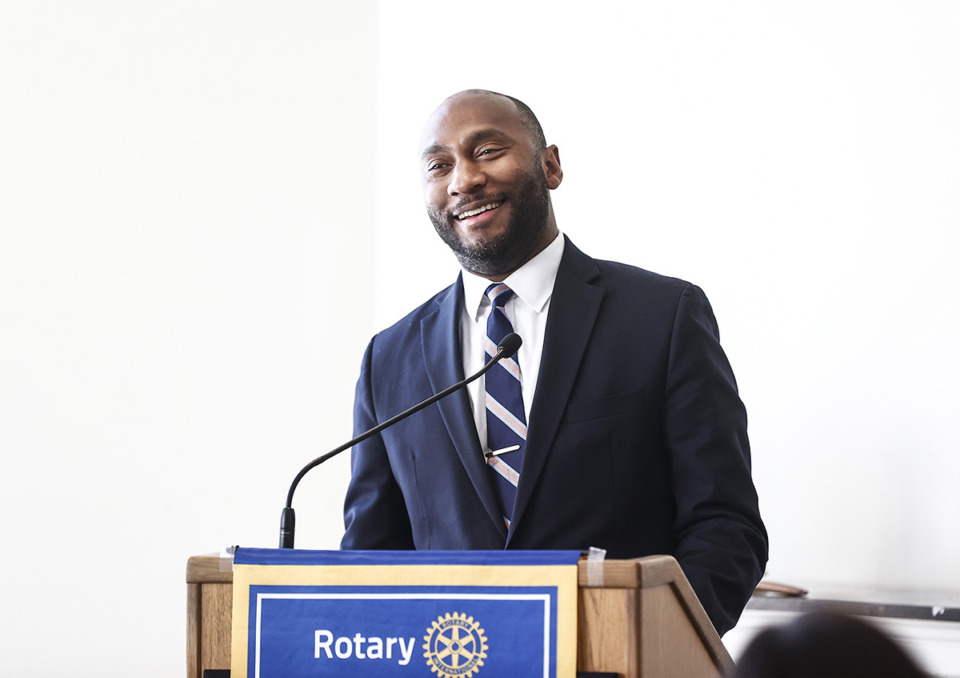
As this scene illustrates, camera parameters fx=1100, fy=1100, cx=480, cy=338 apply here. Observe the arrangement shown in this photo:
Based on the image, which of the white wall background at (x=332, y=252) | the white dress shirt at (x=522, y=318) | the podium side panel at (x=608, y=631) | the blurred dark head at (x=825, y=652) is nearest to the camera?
the blurred dark head at (x=825, y=652)

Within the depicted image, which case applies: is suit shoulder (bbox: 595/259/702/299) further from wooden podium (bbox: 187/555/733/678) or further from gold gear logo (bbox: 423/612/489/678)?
gold gear logo (bbox: 423/612/489/678)

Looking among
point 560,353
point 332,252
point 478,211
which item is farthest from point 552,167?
point 332,252

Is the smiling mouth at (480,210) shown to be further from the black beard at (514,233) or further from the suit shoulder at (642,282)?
the suit shoulder at (642,282)

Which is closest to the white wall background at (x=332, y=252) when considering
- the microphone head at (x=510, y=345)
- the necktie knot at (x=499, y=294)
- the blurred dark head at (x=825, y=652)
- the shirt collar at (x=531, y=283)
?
the shirt collar at (x=531, y=283)

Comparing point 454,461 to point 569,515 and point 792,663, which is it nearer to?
point 569,515

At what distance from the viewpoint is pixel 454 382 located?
76.2 inches

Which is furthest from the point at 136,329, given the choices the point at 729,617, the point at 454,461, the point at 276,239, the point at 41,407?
the point at 729,617

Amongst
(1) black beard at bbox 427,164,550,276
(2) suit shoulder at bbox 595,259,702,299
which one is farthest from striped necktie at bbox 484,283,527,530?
(2) suit shoulder at bbox 595,259,702,299

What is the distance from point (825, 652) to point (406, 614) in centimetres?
59

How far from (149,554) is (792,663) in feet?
9.46

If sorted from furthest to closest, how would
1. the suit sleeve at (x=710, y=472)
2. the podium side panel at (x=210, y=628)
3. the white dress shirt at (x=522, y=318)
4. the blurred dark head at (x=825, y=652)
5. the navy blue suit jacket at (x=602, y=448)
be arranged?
the white dress shirt at (x=522, y=318) < the navy blue suit jacket at (x=602, y=448) < the suit sleeve at (x=710, y=472) < the podium side panel at (x=210, y=628) < the blurred dark head at (x=825, y=652)

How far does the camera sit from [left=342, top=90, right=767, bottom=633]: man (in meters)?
1.78

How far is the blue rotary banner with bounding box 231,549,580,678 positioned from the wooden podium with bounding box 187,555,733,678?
0.08 ft

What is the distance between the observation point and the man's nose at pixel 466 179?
2.00m
